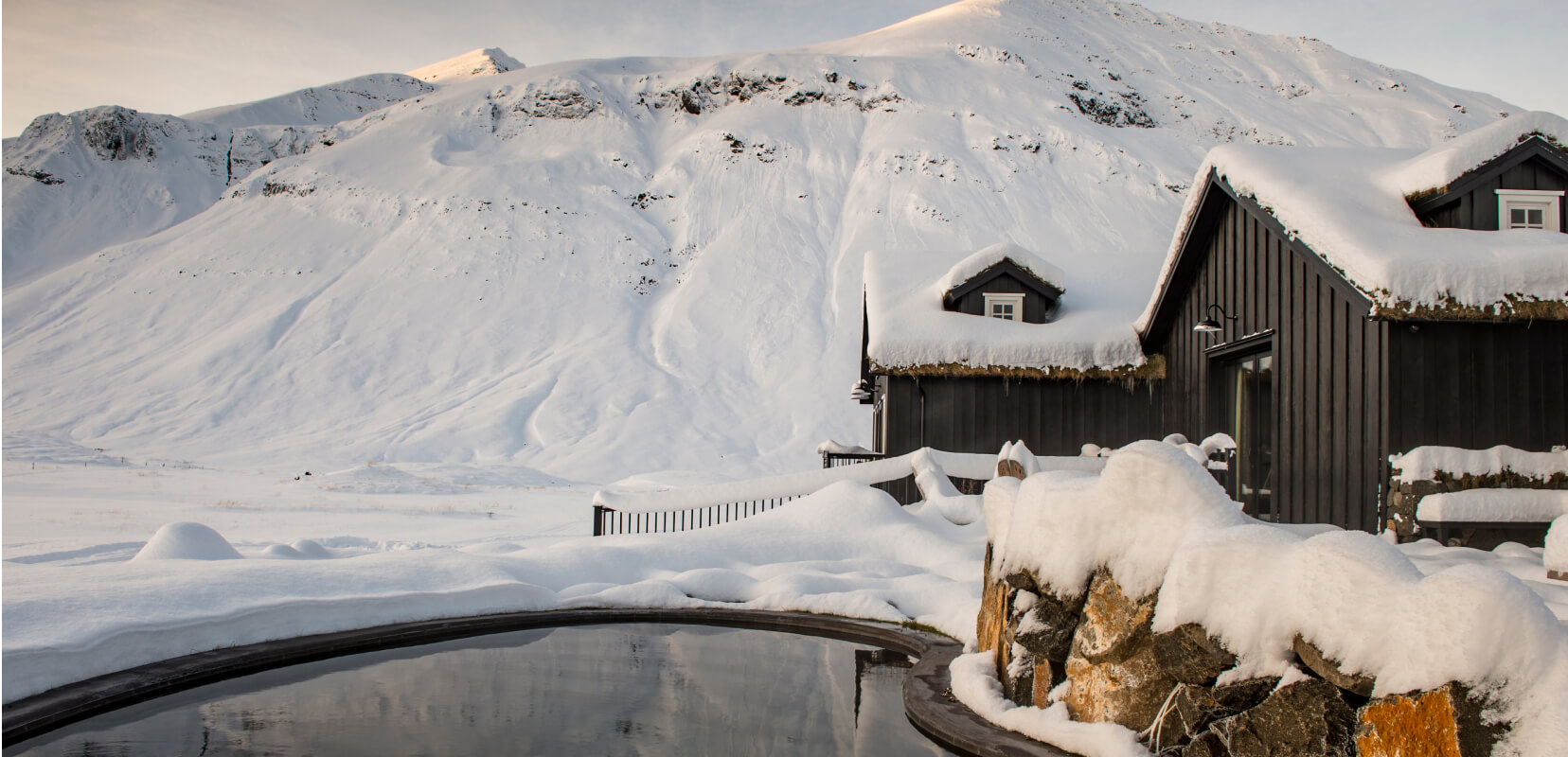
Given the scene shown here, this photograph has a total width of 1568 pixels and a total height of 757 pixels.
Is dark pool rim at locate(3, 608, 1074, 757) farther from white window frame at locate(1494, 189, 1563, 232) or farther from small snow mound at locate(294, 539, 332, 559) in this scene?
white window frame at locate(1494, 189, 1563, 232)

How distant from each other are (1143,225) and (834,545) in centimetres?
4821

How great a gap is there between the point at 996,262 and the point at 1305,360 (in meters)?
7.75

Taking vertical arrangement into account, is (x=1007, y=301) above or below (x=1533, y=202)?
below

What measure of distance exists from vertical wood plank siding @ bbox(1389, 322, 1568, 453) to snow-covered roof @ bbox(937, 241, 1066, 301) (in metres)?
8.85

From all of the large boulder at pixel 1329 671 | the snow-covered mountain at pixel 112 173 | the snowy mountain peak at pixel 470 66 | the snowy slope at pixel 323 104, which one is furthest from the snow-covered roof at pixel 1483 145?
the snowy mountain peak at pixel 470 66

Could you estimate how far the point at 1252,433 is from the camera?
1296 centimetres

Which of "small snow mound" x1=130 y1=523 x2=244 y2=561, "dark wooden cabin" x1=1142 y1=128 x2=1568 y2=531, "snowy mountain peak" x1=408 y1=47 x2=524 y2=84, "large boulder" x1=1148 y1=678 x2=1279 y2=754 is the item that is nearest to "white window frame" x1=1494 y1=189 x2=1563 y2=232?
"dark wooden cabin" x1=1142 y1=128 x2=1568 y2=531

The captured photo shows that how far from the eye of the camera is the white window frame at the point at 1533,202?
10602 millimetres

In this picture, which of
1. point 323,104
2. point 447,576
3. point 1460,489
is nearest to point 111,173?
point 323,104

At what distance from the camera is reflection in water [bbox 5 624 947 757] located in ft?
16.8

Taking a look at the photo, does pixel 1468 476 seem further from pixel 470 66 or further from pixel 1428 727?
pixel 470 66

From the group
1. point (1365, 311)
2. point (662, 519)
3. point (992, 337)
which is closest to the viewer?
point (1365, 311)

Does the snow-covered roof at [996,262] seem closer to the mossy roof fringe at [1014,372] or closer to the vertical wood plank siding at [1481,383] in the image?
the mossy roof fringe at [1014,372]

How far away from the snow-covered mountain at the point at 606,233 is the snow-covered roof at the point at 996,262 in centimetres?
101
